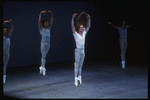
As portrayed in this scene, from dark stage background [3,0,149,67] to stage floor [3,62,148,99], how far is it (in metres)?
1.50

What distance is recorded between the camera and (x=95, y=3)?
456 inches

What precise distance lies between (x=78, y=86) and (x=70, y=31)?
5.22 m

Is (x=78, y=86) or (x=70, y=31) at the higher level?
(x=70, y=31)

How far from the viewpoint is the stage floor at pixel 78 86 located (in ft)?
17.1

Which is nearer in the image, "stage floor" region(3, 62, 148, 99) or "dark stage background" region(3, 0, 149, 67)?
"stage floor" region(3, 62, 148, 99)

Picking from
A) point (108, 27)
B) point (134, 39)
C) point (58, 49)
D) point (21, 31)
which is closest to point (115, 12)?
point (108, 27)

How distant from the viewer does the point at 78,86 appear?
5.96 m

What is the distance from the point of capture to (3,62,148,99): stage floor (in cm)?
520

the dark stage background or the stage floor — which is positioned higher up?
the dark stage background

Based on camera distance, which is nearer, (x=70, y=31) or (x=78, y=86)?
(x=78, y=86)

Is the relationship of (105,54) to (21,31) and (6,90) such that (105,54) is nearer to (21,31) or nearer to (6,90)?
(21,31)

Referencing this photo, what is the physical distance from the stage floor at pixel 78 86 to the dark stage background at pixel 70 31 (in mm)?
1500

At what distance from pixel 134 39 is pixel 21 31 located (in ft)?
18.5

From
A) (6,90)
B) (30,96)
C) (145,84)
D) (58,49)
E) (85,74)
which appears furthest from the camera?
(58,49)
